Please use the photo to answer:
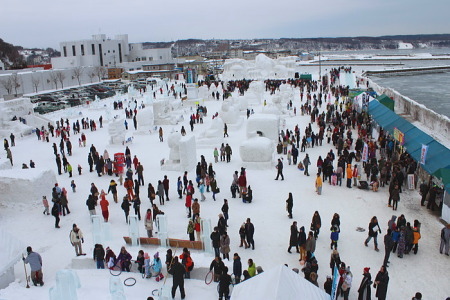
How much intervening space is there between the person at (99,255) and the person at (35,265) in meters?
1.11

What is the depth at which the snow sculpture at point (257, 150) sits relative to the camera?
15.0 metres

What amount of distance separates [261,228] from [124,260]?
12.3ft

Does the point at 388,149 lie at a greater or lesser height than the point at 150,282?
greater

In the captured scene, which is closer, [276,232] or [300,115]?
[276,232]

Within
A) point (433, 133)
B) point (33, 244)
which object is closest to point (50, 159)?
point (33, 244)

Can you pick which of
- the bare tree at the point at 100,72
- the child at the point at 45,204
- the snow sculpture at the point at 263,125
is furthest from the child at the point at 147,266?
the bare tree at the point at 100,72

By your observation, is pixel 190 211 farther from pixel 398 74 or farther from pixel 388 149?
pixel 398 74

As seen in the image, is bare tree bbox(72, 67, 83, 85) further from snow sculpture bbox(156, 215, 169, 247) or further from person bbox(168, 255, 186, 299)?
person bbox(168, 255, 186, 299)

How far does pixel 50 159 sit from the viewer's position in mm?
18234

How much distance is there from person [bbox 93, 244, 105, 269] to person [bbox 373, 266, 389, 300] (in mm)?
5555

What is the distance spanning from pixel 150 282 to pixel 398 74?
7432 cm

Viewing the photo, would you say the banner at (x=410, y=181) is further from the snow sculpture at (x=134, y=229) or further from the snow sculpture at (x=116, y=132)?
the snow sculpture at (x=116, y=132)

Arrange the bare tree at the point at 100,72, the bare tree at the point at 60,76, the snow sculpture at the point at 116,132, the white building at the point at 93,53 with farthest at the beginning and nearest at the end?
1. the white building at the point at 93,53
2. the bare tree at the point at 100,72
3. the bare tree at the point at 60,76
4. the snow sculpture at the point at 116,132

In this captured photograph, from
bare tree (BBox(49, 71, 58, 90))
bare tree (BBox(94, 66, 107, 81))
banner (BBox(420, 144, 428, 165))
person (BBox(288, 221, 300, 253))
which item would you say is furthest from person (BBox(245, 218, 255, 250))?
bare tree (BBox(94, 66, 107, 81))
